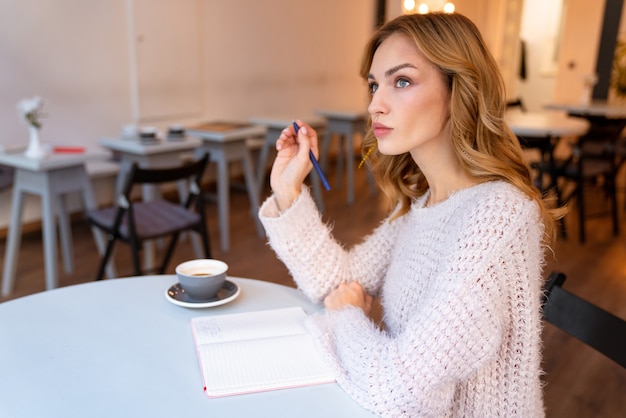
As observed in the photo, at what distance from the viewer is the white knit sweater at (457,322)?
0.80 metres

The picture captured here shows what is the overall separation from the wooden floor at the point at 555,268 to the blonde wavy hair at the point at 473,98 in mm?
1259

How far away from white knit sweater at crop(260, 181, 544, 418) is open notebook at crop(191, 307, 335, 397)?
4 centimetres

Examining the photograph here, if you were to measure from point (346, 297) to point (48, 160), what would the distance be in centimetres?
188

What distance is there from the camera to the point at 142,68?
4.05m

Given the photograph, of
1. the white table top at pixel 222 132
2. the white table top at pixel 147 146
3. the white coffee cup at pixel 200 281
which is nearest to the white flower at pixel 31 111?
the white table top at pixel 147 146

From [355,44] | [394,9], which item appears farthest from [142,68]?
[394,9]

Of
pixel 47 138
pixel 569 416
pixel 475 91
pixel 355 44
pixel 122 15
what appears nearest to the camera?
pixel 475 91

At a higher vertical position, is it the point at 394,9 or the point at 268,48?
the point at 394,9

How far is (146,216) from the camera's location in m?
2.57

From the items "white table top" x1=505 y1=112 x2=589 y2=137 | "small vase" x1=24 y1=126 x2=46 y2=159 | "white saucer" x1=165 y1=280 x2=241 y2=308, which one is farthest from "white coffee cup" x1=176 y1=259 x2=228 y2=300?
"white table top" x1=505 y1=112 x2=589 y2=137

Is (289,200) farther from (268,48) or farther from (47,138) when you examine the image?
(268,48)

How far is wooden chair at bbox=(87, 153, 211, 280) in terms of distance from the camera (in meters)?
2.27

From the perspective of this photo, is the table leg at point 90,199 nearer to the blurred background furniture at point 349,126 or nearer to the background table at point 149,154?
the background table at point 149,154

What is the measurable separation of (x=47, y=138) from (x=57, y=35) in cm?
66
